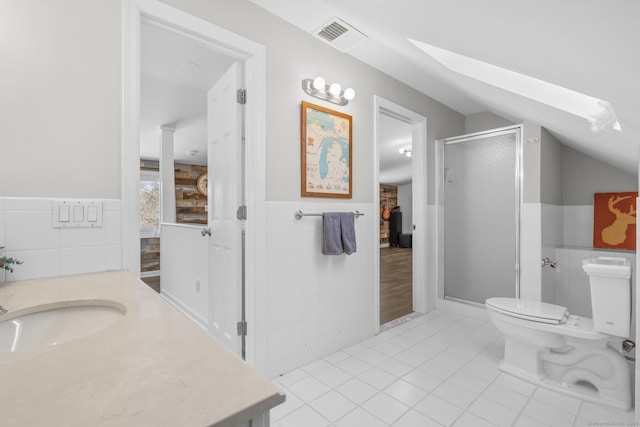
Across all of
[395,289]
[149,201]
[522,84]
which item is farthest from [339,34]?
[149,201]

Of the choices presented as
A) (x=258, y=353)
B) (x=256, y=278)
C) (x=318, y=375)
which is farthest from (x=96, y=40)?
(x=318, y=375)

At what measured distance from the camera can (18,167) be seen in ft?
3.72

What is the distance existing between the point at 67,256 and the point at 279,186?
3.62 feet

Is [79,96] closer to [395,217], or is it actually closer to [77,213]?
[77,213]

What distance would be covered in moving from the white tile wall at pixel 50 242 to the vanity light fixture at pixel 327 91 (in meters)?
1.38

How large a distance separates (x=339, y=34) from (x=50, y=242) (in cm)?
195

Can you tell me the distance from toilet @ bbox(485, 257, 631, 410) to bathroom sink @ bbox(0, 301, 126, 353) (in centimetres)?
216

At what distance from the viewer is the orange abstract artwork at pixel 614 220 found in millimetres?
2629

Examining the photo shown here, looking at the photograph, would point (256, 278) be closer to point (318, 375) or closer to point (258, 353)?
point (258, 353)

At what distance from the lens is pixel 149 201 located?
565 centimetres

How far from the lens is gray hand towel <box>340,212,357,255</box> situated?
2.12 m

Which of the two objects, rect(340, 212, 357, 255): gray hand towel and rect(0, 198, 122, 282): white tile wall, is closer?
rect(0, 198, 122, 282): white tile wall

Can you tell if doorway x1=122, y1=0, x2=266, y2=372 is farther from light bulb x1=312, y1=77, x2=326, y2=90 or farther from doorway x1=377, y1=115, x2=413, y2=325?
doorway x1=377, y1=115, x2=413, y2=325

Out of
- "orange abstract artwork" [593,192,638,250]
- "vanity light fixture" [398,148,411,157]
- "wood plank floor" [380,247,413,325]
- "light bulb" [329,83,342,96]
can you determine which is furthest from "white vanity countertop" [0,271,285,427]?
"vanity light fixture" [398,148,411,157]
